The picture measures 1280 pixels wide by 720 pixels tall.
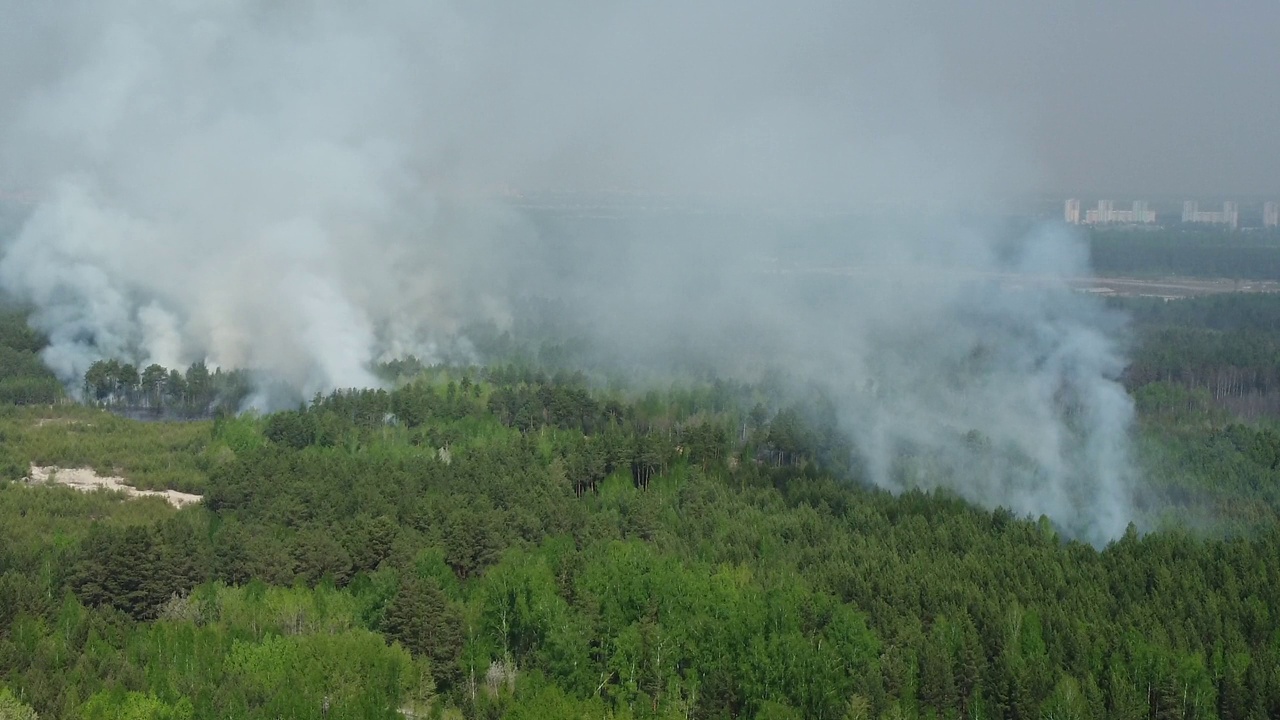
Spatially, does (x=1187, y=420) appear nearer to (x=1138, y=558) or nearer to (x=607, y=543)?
(x=1138, y=558)

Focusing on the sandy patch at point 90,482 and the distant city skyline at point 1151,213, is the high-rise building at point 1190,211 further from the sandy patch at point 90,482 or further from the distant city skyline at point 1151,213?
the sandy patch at point 90,482

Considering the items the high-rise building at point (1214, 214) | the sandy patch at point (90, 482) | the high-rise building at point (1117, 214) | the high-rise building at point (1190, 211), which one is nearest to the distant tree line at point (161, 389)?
the sandy patch at point (90, 482)

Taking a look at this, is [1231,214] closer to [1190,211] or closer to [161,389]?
[1190,211]

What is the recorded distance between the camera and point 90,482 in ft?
96.5

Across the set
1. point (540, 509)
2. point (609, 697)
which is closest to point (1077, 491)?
point (540, 509)

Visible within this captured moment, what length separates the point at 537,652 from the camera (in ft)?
60.4

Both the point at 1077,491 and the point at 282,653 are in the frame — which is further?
the point at 1077,491

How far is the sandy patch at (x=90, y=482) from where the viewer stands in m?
28.3

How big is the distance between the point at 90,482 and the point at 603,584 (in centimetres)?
1441

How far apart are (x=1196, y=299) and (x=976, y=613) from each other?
50.0 metres

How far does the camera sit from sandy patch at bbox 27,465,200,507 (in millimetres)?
28266

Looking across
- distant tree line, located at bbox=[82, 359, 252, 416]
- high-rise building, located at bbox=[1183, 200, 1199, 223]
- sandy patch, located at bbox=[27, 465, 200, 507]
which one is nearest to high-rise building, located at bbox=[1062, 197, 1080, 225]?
high-rise building, located at bbox=[1183, 200, 1199, 223]

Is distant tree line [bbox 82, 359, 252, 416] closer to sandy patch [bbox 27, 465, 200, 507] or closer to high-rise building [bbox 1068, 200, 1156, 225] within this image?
sandy patch [bbox 27, 465, 200, 507]

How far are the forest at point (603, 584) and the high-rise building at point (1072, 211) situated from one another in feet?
147
